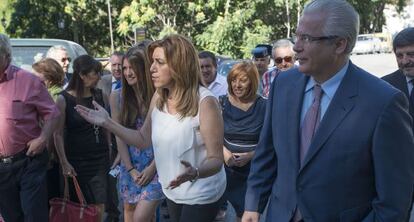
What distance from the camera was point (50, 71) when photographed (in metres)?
5.38

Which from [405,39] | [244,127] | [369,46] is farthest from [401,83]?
A: [369,46]

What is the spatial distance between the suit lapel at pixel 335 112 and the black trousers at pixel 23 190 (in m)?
2.74

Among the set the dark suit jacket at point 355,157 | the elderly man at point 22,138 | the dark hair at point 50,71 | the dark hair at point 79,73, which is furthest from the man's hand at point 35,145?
the dark suit jacket at point 355,157

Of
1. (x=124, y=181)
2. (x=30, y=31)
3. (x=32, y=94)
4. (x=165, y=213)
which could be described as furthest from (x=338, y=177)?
(x=30, y=31)

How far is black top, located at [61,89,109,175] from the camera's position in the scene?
4.84 metres

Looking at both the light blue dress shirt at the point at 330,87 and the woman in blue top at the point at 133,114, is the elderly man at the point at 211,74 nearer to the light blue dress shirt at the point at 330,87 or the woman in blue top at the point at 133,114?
the woman in blue top at the point at 133,114

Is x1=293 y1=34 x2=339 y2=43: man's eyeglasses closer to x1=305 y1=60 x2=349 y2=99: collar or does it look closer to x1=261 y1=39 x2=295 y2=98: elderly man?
x1=305 y1=60 x2=349 y2=99: collar

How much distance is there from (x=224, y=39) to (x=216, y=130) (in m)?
20.6

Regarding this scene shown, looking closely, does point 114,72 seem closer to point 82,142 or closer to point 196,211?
point 82,142

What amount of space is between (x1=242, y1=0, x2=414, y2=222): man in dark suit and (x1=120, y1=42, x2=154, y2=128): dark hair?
6.40 feet

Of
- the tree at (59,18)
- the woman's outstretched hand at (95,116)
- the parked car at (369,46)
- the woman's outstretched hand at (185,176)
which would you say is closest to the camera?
the woman's outstretched hand at (185,176)

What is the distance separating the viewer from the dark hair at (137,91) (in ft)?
13.8

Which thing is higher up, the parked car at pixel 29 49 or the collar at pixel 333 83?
the collar at pixel 333 83

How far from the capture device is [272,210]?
2.57 m
